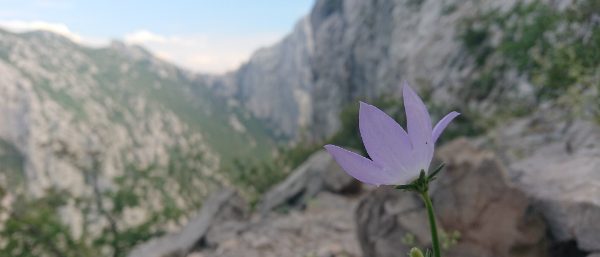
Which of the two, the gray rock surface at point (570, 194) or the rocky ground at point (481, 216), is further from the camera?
the rocky ground at point (481, 216)

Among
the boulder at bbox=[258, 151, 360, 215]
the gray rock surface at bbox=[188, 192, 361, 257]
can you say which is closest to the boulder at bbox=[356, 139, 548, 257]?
the gray rock surface at bbox=[188, 192, 361, 257]

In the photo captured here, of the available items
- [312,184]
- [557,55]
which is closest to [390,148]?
[557,55]

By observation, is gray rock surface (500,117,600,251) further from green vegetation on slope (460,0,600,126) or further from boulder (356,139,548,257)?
green vegetation on slope (460,0,600,126)

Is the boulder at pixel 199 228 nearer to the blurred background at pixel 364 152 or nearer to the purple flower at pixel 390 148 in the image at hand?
the blurred background at pixel 364 152

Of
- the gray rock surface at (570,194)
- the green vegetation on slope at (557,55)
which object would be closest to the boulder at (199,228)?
the gray rock surface at (570,194)

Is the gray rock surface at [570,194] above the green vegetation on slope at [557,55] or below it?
below

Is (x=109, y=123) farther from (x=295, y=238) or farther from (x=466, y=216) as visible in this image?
(x=466, y=216)

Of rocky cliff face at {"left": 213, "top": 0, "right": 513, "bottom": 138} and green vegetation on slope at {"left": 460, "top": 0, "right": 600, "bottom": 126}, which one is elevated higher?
rocky cliff face at {"left": 213, "top": 0, "right": 513, "bottom": 138}

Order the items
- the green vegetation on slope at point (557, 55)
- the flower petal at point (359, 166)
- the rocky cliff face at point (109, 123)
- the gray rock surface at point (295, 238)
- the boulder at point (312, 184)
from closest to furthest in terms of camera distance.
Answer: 1. the flower petal at point (359, 166)
2. the gray rock surface at point (295, 238)
3. the green vegetation on slope at point (557, 55)
4. the boulder at point (312, 184)
5. the rocky cliff face at point (109, 123)
